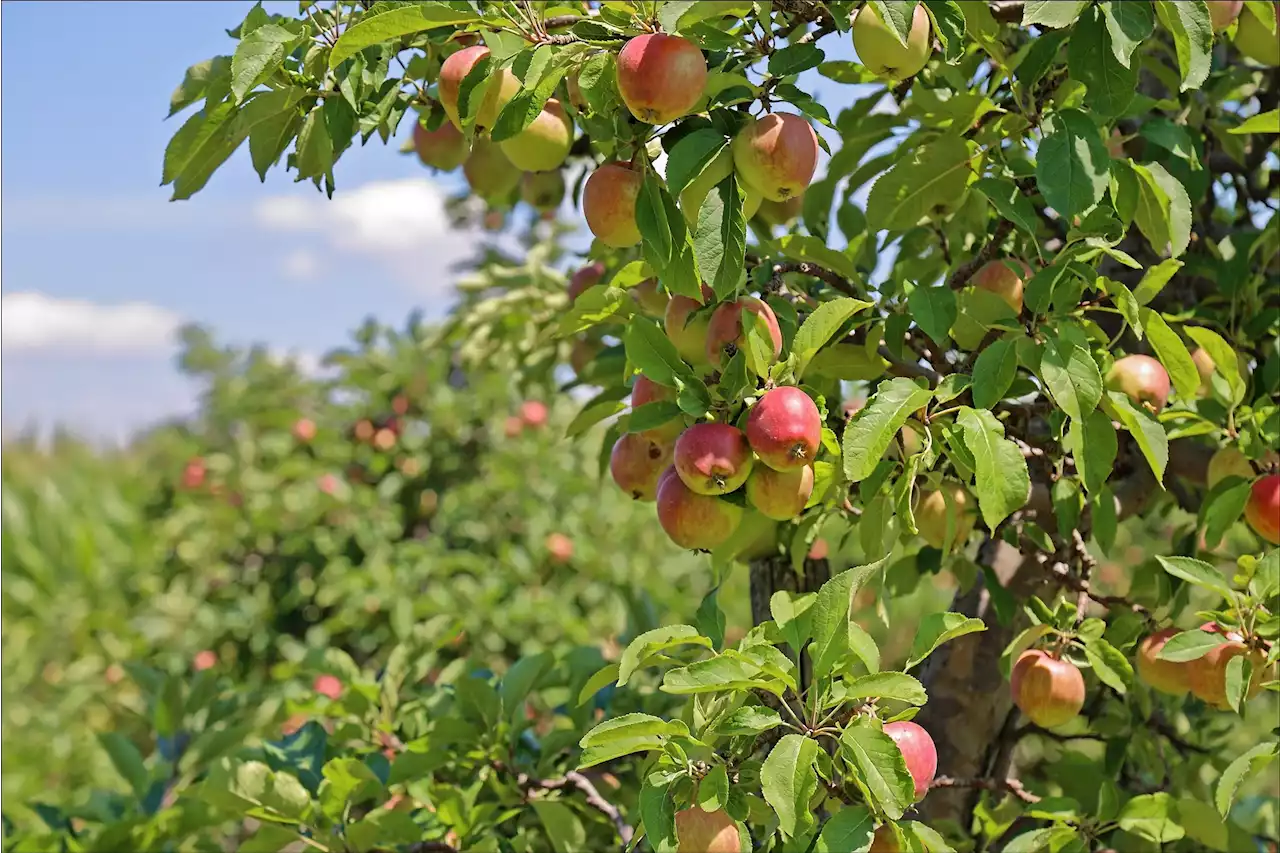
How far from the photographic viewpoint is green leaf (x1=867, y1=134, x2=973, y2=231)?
1.18 m

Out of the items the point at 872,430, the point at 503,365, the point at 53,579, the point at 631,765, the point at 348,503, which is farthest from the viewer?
the point at 53,579

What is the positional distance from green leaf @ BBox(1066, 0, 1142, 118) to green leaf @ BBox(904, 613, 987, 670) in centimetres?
50

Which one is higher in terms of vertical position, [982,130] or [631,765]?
[982,130]

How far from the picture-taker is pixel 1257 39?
4.51 ft

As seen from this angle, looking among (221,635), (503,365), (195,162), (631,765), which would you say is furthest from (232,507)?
(195,162)

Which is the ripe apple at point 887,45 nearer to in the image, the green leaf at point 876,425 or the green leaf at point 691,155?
the green leaf at point 691,155

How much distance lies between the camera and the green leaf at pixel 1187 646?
1116 mm

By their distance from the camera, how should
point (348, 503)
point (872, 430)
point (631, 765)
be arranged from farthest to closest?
1. point (348, 503)
2. point (631, 765)
3. point (872, 430)

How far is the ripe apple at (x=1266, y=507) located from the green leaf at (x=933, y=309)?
0.44 metres

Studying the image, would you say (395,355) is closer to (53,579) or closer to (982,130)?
(53,579)

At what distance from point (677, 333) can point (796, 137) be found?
251 mm

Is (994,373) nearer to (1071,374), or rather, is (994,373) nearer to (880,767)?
(1071,374)

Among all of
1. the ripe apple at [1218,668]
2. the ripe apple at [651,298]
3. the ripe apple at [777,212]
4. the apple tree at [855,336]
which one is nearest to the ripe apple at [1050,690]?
the apple tree at [855,336]

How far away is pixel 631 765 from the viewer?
Answer: 1.64m
